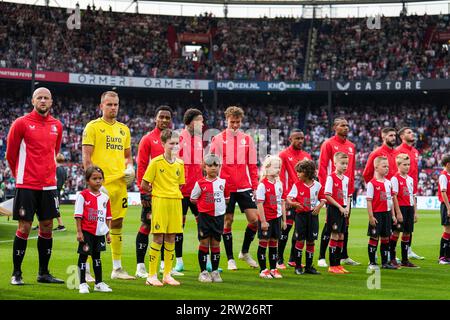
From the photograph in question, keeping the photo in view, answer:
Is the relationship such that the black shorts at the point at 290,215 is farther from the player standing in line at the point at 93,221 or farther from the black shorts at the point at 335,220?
the player standing in line at the point at 93,221

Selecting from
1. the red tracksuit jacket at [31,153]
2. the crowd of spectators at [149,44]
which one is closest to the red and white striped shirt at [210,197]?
the red tracksuit jacket at [31,153]

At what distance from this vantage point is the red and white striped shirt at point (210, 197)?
9.97m

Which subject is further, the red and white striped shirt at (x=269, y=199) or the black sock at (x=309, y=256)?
the black sock at (x=309, y=256)

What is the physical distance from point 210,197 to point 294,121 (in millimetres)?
40091

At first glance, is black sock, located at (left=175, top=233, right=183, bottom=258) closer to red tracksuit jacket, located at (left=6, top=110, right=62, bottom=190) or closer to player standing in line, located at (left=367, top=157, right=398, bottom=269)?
red tracksuit jacket, located at (left=6, top=110, right=62, bottom=190)

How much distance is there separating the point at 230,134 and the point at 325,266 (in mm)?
2818

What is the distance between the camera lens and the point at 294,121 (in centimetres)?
4962

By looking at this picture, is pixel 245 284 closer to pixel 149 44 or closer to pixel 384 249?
pixel 384 249

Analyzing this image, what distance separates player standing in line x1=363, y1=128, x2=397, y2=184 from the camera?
12.6 metres

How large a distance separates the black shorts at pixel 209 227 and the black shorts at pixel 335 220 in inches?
90.9

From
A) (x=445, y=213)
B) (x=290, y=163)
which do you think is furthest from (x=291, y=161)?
(x=445, y=213)

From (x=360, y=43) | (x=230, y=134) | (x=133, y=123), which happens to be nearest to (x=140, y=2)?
(x=133, y=123)

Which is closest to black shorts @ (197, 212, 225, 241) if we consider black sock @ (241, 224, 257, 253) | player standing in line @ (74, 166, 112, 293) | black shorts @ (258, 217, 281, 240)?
black shorts @ (258, 217, 281, 240)

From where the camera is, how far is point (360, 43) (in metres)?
52.0
